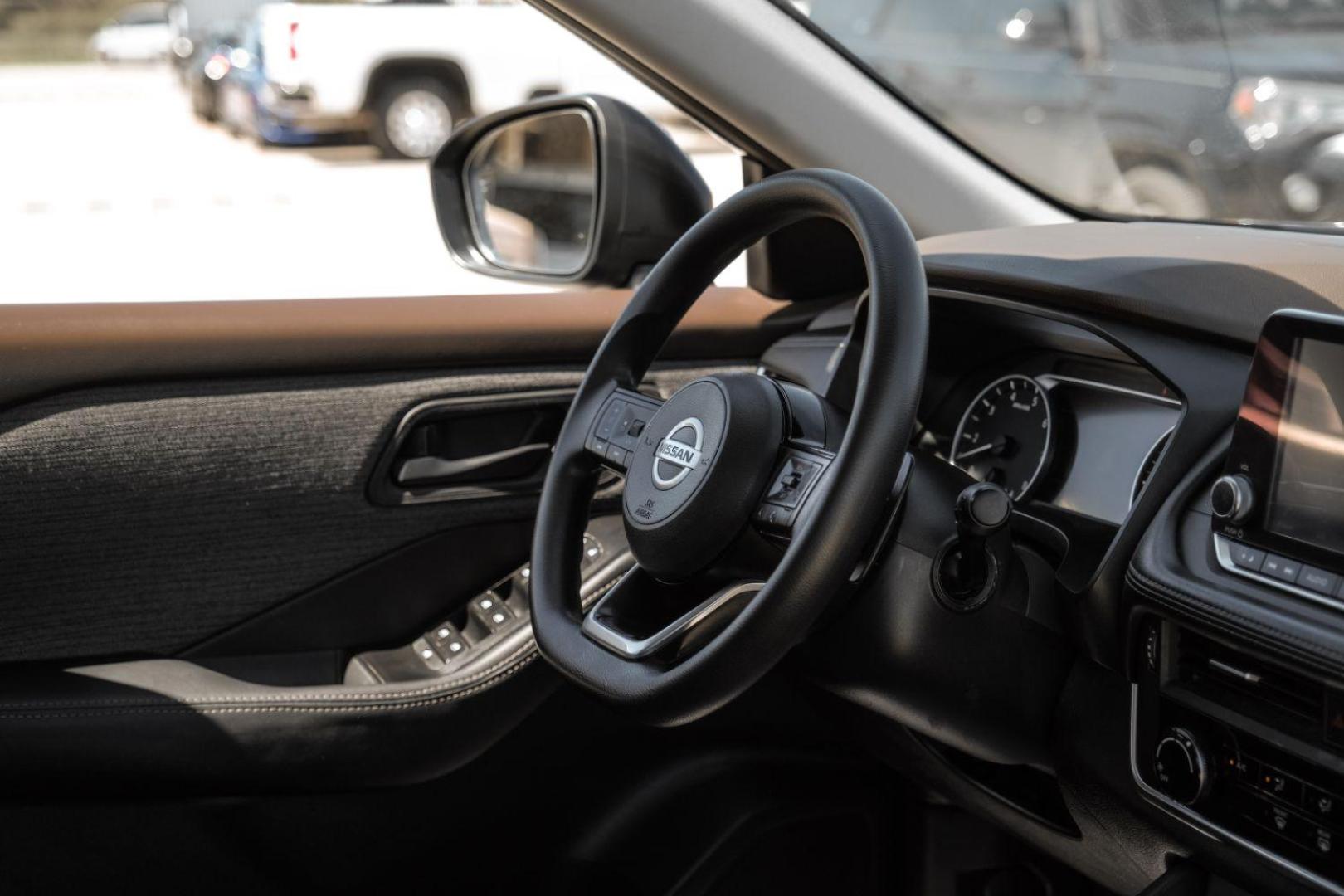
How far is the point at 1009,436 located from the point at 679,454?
0.51 m

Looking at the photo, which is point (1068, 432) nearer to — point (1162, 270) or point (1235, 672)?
point (1162, 270)

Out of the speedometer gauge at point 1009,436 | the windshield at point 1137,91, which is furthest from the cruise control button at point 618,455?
the windshield at point 1137,91

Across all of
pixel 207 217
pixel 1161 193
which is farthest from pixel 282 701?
pixel 207 217

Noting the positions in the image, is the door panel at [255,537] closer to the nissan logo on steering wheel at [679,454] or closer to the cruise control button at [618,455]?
the cruise control button at [618,455]

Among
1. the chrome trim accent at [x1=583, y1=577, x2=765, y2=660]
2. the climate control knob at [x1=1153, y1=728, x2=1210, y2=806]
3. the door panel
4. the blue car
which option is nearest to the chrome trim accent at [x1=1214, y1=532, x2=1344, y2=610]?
the climate control knob at [x1=1153, y1=728, x2=1210, y2=806]

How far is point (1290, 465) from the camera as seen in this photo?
1128 millimetres

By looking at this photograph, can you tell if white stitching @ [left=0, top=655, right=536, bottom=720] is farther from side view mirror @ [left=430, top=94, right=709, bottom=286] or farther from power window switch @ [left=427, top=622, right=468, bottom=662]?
side view mirror @ [left=430, top=94, right=709, bottom=286]

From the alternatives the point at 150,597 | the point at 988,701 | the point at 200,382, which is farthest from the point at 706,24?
the point at 150,597

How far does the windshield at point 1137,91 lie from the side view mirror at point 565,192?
0.31 meters

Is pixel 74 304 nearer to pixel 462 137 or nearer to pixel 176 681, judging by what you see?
pixel 176 681

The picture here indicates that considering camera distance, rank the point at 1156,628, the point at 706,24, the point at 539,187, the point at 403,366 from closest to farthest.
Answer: the point at 1156,628 → the point at 706,24 → the point at 403,366 → the point at 539,187

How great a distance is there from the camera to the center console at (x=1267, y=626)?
3.58ft

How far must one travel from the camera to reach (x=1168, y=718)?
1254 millimetres

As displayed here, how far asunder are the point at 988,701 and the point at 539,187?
4.14ft
